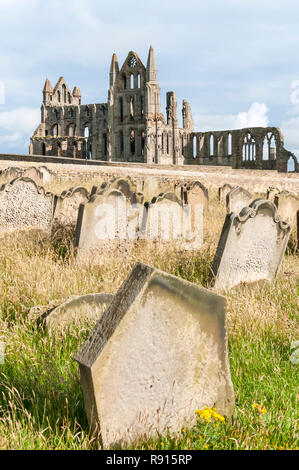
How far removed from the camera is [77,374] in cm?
268

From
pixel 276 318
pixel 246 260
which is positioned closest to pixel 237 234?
pixel 246 260

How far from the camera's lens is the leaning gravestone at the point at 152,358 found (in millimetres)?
2150

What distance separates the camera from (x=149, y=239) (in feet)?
21.4

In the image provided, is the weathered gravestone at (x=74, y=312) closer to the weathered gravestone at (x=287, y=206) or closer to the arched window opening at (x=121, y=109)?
the weathered gravestone at (x=287, y=206)

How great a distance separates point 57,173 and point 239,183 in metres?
7.66

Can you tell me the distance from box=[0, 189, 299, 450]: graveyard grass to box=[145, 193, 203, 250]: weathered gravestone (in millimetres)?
1347

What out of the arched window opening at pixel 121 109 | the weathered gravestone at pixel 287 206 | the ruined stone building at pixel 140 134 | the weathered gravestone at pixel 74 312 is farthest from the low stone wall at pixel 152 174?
the arched window opening at pixel 121 109

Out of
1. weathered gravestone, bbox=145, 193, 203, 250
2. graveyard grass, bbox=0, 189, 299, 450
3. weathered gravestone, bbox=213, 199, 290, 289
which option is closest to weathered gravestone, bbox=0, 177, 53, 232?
weathered gravestone, bbox=145, 193, 203, 250

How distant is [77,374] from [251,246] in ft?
9.78

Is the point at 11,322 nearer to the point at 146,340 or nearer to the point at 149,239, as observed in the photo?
the point at 146,340

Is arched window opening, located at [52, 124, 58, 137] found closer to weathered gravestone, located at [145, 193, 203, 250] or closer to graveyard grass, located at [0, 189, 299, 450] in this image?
weathered gravestone, located at [145, 193, 203, 250]

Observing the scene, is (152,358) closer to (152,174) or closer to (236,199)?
(236,199)
